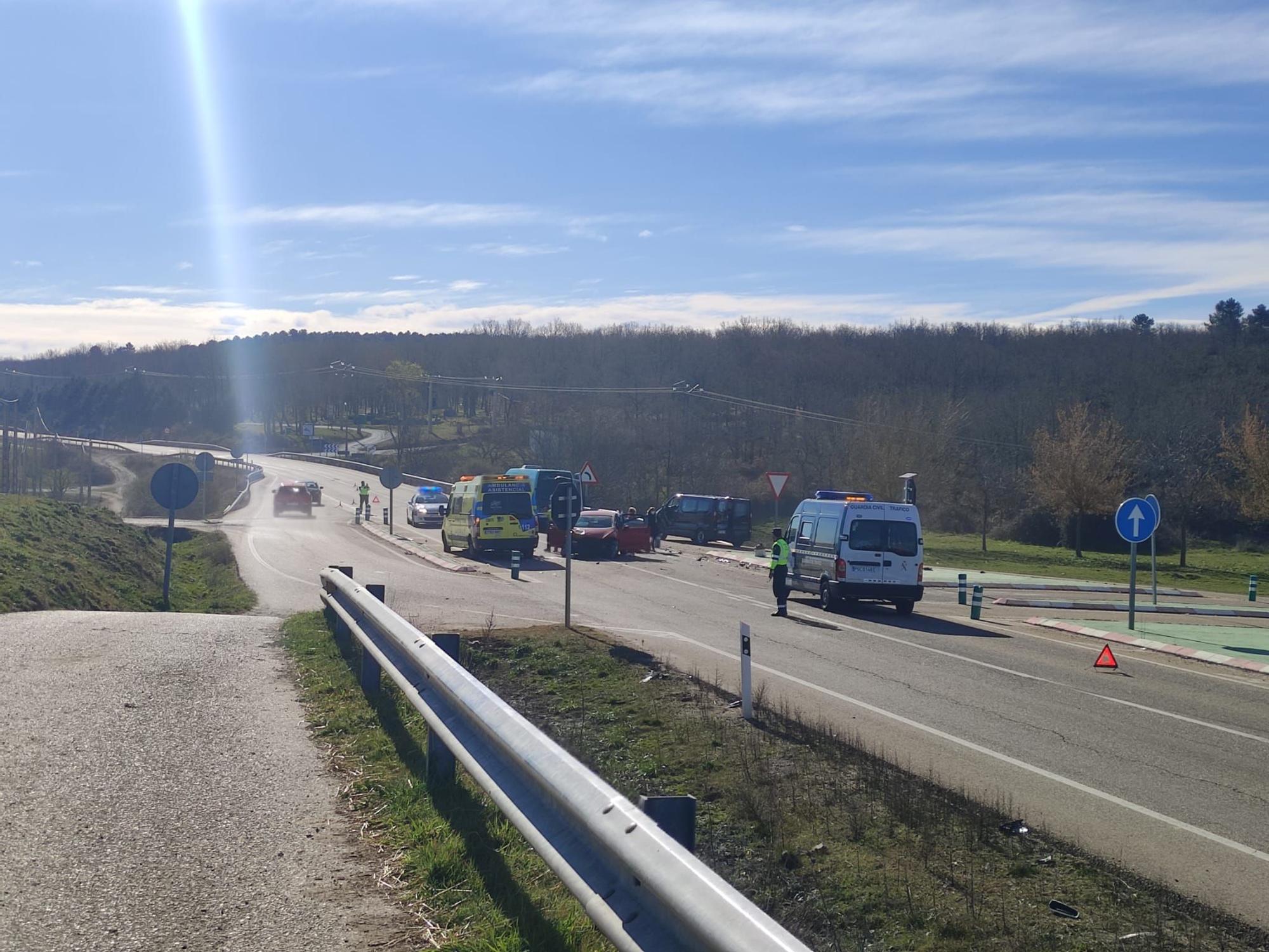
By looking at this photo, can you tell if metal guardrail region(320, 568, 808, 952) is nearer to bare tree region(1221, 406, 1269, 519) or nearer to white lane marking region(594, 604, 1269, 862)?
white lane marking region(594, 604, 1269, 862)

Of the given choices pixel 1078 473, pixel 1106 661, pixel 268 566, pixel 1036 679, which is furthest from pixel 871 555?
pixel 1078 473

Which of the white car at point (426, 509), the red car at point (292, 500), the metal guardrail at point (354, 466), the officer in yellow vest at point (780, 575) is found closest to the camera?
the officer in yellow vest at point (780, 575)

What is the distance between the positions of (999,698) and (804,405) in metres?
74.0

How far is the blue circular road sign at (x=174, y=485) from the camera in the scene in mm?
18094

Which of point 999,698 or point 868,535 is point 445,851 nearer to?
point 999,698

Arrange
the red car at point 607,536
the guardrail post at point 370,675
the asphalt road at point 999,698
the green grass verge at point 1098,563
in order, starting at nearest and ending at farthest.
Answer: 1. the asphalt road at point 999,698
2. the guardrail post at point 370,675
3. the red car at point 607,536
4. the green grass verge at point 1098,563

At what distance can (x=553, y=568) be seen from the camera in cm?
3234

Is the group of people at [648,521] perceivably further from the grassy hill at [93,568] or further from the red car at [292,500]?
the red car at [292,500]

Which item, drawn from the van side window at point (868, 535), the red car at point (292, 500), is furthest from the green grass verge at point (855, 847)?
the red car at point (292, 500)

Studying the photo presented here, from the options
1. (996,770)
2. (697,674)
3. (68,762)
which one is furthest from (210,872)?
(697,674)

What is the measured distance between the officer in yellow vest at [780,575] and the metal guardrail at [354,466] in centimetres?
4724

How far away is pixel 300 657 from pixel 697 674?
170 inches

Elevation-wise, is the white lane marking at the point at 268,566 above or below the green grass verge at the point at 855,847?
below

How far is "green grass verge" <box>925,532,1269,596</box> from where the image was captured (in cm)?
3931
